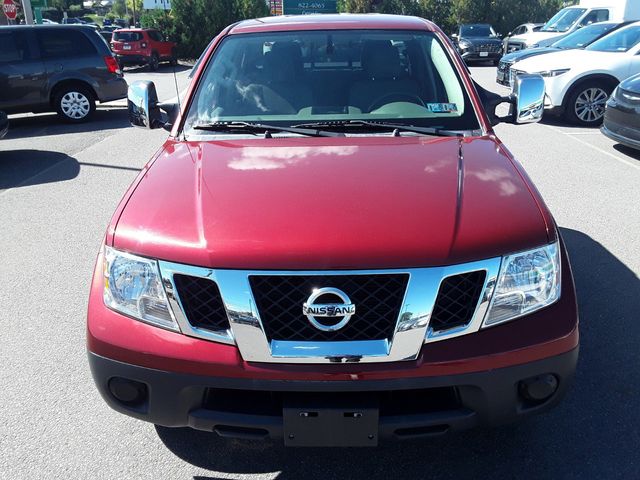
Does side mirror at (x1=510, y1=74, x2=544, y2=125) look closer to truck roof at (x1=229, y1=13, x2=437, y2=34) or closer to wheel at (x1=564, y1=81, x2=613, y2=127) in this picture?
truck roof at (x1=229, y1=13, x2=437, y2=34)

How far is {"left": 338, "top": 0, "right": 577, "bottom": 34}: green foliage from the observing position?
36.2 m

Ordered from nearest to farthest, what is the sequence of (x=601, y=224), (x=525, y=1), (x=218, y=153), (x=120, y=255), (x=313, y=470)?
1. (x=120, y=255)
2. (x=313, y=470)
3. (x=218, y=153)
4. (x=601, y=224)
5. (x=525, y=1)

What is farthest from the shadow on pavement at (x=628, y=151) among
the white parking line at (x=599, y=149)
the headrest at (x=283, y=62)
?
the headrest at (x=283, y=62)

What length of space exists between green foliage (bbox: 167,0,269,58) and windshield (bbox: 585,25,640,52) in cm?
2211

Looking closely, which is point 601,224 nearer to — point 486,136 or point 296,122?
point 486,136

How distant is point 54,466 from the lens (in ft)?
8.89

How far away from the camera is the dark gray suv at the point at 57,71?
11352 millimetres

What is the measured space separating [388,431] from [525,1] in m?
39.2

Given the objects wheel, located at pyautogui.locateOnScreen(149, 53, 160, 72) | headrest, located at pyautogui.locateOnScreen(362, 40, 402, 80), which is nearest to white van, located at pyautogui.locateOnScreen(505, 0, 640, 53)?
wheel, located at pyautogui.locateOnScreen(149, 53, 160, 72)

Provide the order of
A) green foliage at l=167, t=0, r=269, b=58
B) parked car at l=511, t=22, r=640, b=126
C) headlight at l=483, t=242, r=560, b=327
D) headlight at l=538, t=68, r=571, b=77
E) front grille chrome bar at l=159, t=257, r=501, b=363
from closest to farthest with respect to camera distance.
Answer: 1. front grille chrome bar at l=159, t=257, r=501, b=363
2. headlight at l=483, t=242, r=560, b=327
3. parked car at l=511, t=22, r=640, b=126
4. headlight at l=538, t=68, r=571, b=77
5. green foliage at l=167, t=0, r=269, b=58

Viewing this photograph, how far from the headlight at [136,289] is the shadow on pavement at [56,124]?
9.65 m

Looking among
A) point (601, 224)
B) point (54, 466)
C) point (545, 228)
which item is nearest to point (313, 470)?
point (54, 466)

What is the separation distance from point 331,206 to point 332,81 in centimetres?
149

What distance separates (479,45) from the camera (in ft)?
80.4
